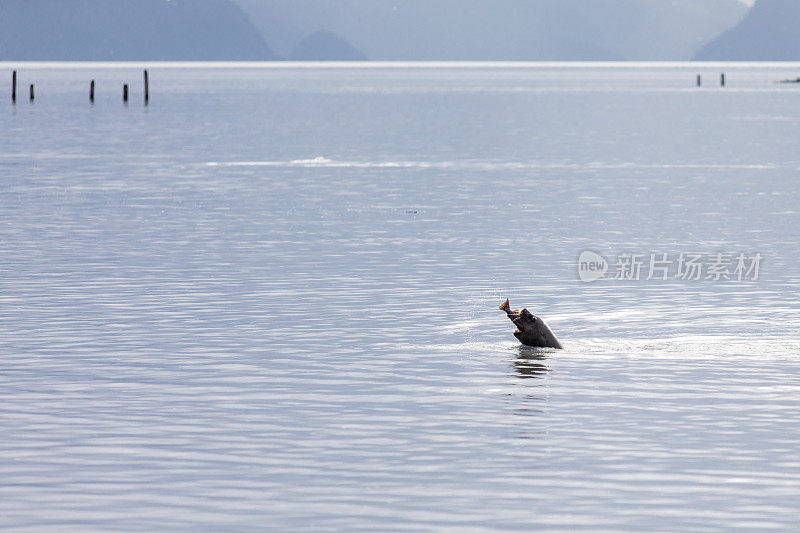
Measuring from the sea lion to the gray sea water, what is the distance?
0.29 meters

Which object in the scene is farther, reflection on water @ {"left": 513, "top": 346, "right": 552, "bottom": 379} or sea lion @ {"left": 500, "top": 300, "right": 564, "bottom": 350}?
sea lion @ {"left": 500, "top": 300, "right": 564, "bottom": 350}

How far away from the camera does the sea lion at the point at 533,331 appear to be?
→ 2655 centimetres

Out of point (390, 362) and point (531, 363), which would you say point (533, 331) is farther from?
point (390, 362)

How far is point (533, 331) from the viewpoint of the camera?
26766 mm

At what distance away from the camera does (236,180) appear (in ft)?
231

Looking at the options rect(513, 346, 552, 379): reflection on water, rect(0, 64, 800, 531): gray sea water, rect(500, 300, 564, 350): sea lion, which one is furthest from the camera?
rect(500, 300, 564, 350): sea lion

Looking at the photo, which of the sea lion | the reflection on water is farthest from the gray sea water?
the sea lion

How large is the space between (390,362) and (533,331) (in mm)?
2612

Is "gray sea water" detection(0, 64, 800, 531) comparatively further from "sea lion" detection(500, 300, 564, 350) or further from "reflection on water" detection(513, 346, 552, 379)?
"sea lion" detection(500, 300, 564, 350)

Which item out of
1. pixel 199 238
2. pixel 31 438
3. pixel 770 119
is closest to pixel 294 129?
pixel 770 119

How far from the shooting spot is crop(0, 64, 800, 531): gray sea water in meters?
17.5

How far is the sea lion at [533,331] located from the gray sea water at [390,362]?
289 mm

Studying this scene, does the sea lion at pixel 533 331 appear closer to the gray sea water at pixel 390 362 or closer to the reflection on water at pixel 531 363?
the reflection on water at pixel 531 363

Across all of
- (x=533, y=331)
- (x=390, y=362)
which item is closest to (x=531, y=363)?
(x=533, y=331)
